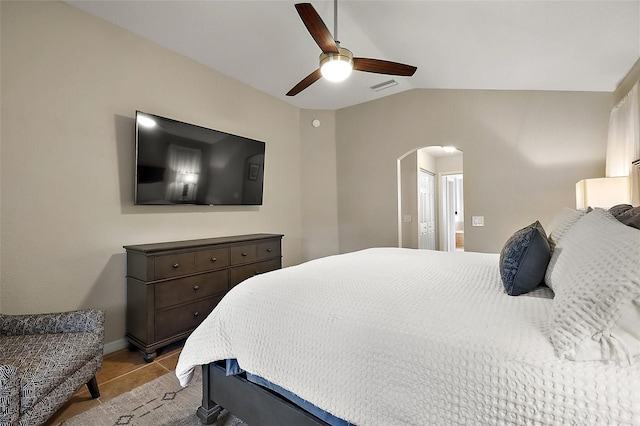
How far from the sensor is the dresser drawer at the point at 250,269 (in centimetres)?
300

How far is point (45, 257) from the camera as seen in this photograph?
2234 millimetres

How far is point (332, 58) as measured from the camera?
6.89 feet

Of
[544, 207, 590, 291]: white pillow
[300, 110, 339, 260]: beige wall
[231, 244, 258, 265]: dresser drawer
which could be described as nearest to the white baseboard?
[231, 244, 258, 265]: dresser drawer

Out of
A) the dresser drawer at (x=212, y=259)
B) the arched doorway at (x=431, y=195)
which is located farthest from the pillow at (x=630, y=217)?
the arched doorway at (x=431, y=195)

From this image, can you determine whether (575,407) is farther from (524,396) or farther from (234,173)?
(234,173)

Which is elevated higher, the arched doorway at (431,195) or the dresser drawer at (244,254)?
the arched doorway at (431,195)

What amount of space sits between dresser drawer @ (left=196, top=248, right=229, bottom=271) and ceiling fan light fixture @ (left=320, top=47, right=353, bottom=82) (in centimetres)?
182

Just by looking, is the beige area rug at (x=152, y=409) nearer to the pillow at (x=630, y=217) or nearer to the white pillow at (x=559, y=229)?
the white pillow at (x=559, y=229)

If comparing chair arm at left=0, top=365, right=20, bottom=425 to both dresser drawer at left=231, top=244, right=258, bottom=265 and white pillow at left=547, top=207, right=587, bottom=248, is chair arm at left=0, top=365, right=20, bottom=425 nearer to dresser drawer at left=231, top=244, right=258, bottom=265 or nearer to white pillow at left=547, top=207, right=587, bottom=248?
dresser drawer at left=231, top=244, right=258, bottom=265

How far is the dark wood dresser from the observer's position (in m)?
2.38

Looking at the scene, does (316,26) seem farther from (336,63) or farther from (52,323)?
(52,323)

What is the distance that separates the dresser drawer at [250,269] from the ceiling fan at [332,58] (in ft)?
6.21

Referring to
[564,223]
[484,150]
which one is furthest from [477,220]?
[564,223]

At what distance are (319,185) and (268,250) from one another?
1587mm
